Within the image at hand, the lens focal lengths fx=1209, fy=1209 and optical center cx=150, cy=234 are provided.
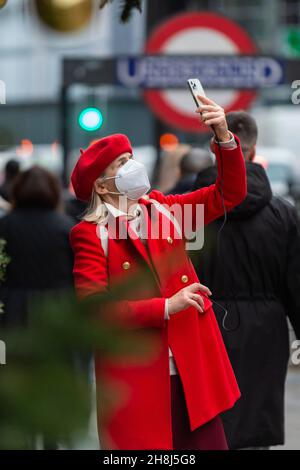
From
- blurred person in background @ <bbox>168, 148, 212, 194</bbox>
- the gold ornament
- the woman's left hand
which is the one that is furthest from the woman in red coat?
blurred person in background @ <bbox>168, 148, 212, 194</bbox>

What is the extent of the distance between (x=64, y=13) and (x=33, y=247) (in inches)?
184

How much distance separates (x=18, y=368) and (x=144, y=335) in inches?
3.6

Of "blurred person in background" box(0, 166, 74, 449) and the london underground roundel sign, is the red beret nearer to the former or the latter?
"blurred person in background" box(0, 166, 74, 449)

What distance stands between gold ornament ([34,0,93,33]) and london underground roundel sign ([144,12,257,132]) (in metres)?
6.01

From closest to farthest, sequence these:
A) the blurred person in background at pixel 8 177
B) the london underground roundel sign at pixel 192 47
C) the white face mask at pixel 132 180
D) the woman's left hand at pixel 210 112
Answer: the woman's left hand at pixel 210 112 → the white face mask at pixel 132 180 → the london underground roundel sign at pixel 192 47 → the blurred person in background at pixel 8 177

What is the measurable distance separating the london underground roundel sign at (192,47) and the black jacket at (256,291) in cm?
298

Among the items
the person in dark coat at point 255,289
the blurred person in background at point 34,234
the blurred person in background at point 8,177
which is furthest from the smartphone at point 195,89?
the blurred person in background at point 8,177

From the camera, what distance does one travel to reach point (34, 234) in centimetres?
547

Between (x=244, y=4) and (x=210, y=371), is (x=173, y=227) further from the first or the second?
(x=244, y=4)

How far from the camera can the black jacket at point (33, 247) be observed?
543 centimetres

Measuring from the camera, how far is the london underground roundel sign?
695 cm

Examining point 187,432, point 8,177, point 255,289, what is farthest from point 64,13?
point 8,177

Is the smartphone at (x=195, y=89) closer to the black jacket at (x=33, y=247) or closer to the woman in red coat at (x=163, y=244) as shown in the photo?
the woman in red coat at (x=163, y=244)

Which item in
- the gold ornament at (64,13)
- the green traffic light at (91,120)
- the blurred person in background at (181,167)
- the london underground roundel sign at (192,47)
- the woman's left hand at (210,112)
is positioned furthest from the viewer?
the london underground roundel sign at (192,47)
